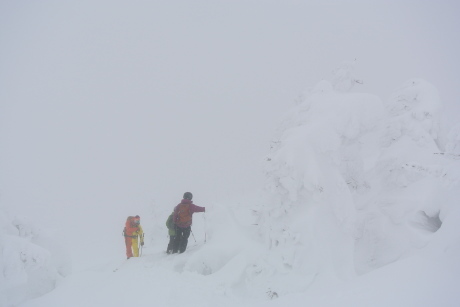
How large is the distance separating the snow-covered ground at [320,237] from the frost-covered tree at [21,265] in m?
0.03

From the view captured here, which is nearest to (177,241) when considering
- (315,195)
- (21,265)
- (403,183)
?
(21,265)

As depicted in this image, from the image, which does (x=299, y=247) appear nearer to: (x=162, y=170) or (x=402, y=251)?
(x=402, y=251)

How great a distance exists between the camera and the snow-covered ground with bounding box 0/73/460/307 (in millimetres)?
7148

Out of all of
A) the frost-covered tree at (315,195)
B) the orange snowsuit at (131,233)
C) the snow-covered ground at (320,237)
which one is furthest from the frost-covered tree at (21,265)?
the frost-covered tree at (315,195)

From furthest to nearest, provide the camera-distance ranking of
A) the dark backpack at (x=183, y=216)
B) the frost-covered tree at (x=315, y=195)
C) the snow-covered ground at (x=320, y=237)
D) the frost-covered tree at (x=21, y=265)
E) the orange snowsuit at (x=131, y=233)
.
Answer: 1. the orange snowsuit at (x=131, y=233)
2. the dark backpack at (x=183, y=216)
3. the frost-covered tree at (x=315, y=195)
4. the frost-covered tree at (x=21, y=265)
5. the snow-covered ground at (x=320, y=237)

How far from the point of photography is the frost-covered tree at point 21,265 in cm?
809

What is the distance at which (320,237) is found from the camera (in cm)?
900

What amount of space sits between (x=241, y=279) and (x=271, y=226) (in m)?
2.10

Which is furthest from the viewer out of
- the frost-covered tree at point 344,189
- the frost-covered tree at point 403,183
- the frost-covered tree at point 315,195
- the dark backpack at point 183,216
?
the dark backpack at point 183,216

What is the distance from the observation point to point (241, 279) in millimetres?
9000

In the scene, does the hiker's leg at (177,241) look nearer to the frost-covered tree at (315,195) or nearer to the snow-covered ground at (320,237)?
the snow-covered ground at (320,237)

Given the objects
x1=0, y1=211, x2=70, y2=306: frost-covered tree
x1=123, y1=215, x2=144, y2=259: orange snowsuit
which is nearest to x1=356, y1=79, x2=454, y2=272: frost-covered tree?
x1=123, y1=215, x2=144, y2=259: orange snowsuit

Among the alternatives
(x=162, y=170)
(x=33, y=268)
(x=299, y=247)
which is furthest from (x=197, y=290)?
(x=162, y=170)

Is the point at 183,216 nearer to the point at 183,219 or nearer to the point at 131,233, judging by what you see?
the point at 183,219
